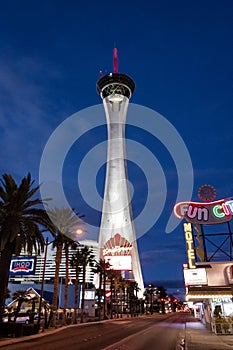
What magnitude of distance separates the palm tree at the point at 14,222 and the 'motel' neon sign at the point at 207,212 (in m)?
15.8

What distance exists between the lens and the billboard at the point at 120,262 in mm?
109250

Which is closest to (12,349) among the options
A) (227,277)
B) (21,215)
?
(21,215)

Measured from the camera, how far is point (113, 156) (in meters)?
121

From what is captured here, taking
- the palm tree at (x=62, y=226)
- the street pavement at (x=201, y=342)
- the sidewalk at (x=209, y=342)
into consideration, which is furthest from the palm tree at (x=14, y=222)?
the sidewalk at (x=209, y=342)

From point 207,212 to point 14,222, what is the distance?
20.9m

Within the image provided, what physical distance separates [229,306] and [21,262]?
39.7m

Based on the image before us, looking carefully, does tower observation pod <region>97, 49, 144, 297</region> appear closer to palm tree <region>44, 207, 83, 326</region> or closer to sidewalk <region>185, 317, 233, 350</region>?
palm tree <region>44, 207, 83, 326</region>

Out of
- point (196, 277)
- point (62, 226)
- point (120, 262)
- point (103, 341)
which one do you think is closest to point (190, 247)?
point (196, 277)

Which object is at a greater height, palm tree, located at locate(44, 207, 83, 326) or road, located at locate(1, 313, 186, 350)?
palm tree, located at locate(44, 207, 83, 326)

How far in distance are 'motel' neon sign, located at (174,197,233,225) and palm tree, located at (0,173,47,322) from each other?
1579cm

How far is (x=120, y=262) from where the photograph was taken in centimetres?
11056

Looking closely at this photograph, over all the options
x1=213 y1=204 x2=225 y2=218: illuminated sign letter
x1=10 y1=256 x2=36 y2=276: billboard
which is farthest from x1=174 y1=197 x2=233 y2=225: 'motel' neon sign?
x1=10 y1=256 x2=36 y2=276: billboard

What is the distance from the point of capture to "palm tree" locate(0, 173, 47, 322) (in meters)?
25.3

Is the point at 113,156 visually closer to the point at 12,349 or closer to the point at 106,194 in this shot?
the point at 106,194
